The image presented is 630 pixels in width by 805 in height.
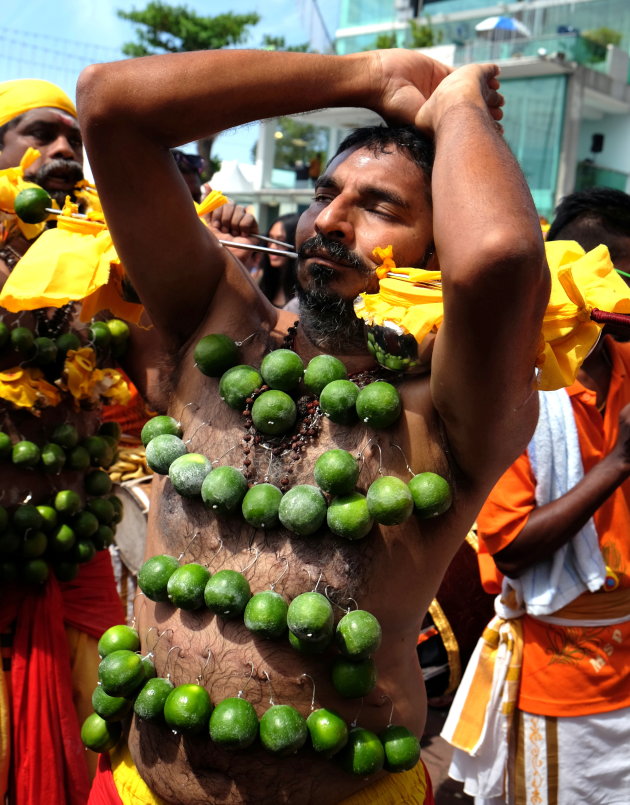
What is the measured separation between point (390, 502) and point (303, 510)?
0.19 meters

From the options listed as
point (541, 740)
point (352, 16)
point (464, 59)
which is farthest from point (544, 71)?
point (541, 740)

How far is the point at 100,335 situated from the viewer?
295 cm

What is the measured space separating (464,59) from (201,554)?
934 inches

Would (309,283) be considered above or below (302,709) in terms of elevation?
above

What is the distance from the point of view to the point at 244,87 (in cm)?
188

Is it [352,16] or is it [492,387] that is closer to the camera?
[492,387]

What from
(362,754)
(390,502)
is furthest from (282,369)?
(362,754)

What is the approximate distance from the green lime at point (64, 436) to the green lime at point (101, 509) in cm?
29

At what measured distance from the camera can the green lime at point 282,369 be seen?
6.35 feet

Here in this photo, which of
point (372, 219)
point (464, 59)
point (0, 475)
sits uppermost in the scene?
point (372, 219)

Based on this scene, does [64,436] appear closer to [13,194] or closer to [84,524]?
[84,524]

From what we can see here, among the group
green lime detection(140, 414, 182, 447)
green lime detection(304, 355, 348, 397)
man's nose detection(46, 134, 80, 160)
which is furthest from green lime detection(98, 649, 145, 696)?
man's nose detection(46, 134, 80, 160)

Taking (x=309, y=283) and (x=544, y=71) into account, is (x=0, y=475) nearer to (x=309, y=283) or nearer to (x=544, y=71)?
(x=309, y=283)

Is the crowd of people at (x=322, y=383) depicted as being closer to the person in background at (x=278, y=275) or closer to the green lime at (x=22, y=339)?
the green lime at (x=22, y=339)
